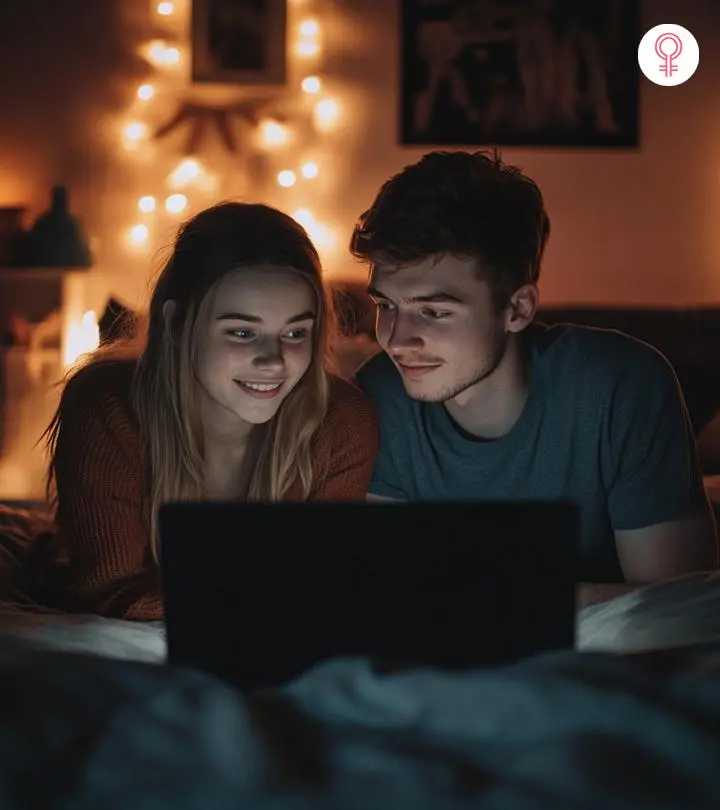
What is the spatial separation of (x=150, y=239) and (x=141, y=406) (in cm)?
210

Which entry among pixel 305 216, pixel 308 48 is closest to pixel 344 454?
pixel 305 216

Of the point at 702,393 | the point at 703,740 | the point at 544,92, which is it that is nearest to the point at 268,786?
the point at 703,740

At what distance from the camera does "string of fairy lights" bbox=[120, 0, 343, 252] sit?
138 inches

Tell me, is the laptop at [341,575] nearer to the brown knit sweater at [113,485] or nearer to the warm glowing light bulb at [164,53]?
the brown knit sweater at [113,485]

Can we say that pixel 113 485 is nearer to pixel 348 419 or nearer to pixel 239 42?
pixel 348 419

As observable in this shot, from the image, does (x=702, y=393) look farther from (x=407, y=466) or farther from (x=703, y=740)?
(x=703, y=740)

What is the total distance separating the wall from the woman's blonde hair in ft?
6.16

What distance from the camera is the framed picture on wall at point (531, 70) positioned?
337 centimetres

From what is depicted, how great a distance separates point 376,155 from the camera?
3.51 m

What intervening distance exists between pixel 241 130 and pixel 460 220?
6.87 ft

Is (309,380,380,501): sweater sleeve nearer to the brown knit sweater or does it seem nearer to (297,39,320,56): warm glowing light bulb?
the brown knit sweater

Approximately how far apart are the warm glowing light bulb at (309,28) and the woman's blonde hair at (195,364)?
2016 millimetres

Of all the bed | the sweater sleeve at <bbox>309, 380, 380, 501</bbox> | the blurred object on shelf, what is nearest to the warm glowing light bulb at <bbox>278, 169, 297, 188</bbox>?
the blurred object on shelf

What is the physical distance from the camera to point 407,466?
67.6 inches
